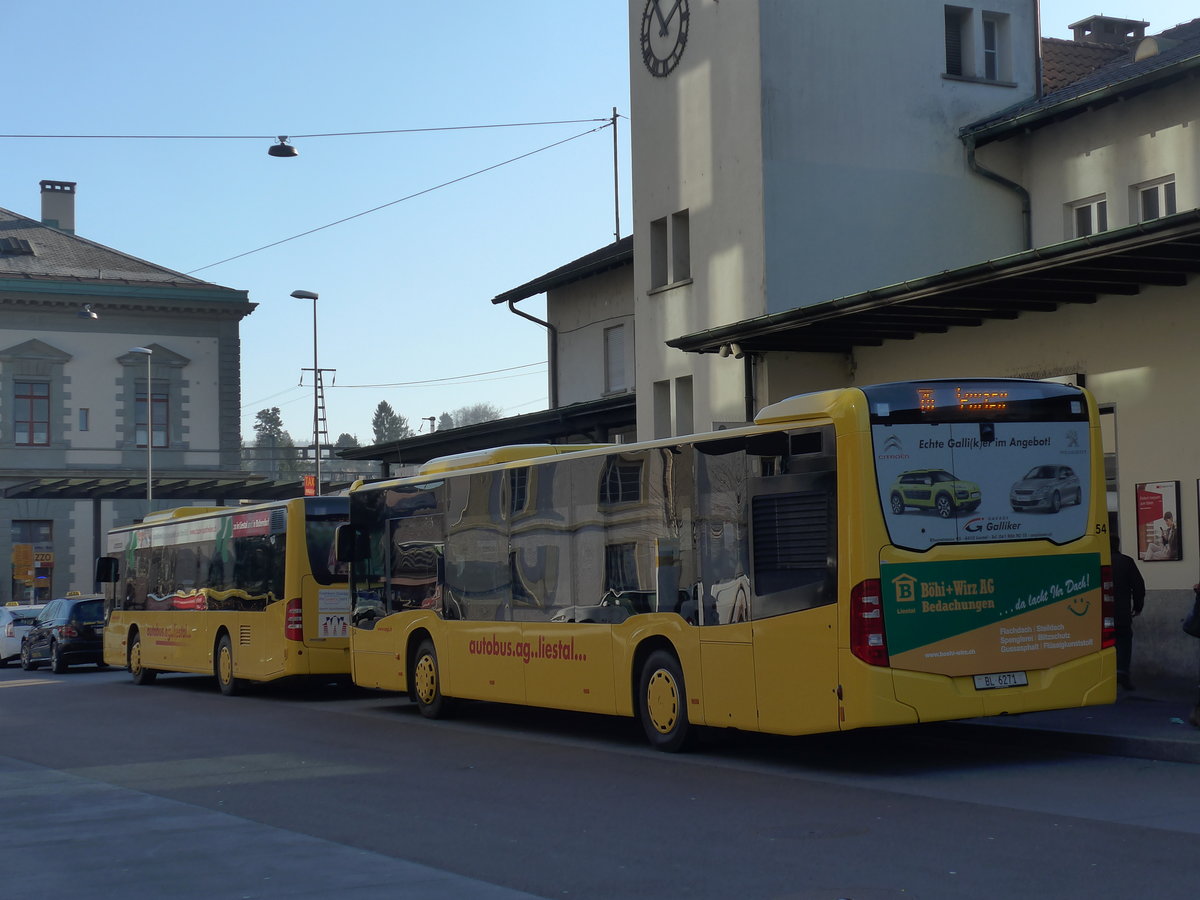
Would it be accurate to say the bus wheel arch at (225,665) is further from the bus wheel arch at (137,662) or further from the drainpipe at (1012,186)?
the drainpipe at (1012,186)

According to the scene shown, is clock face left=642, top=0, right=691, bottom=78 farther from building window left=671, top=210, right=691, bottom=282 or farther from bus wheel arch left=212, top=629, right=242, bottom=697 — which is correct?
bus wheel arch left=212, top=629, right=242, bottom=697

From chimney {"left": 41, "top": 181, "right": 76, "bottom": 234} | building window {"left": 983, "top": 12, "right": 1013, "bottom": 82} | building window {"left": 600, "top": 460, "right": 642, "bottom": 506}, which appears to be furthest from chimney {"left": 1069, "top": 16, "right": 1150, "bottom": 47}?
chimney {"left": 41, "top": 181, "right": 76, "bottom": 234}

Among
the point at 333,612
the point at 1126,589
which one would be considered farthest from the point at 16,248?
the point at 1126,589

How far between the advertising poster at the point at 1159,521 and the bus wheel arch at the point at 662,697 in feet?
20.5

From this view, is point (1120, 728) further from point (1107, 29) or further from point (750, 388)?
point (1107, 29)

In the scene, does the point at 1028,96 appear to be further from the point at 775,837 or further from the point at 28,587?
the point at 28,587

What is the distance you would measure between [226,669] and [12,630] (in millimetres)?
14604

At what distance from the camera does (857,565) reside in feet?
37.3

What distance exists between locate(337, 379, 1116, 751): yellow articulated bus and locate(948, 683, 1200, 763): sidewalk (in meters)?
0.45

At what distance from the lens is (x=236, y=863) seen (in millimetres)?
Result: 8680

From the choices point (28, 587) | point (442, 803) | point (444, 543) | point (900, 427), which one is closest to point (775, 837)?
point (442, 803)

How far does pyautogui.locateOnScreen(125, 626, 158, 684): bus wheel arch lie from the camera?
27.6 m

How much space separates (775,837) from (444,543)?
9.23 metres

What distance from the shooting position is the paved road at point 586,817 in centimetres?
788
